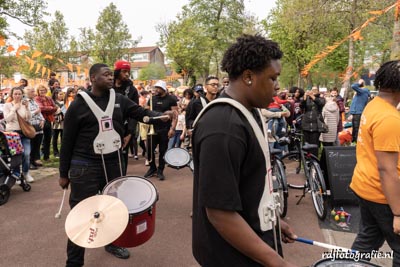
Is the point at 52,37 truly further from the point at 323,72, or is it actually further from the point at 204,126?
the point at 204,126

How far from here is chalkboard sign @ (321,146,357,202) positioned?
16.6ft

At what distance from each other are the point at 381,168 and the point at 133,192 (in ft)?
6.69

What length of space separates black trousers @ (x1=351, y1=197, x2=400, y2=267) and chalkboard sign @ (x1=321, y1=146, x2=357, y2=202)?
253 centimetres

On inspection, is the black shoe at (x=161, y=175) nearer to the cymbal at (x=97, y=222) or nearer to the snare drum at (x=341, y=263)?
the cymbal at (x=97, y=222)

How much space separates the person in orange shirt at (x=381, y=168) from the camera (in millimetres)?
2209

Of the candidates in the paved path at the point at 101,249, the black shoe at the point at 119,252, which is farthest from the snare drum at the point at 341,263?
the black shoe at the point at 119,252

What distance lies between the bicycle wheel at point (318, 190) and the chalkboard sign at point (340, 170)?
224 mm

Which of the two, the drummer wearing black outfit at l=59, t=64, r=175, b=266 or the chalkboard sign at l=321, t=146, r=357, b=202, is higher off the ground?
the drummer wearing black outfit at l=59, t=64, r=175, b=266

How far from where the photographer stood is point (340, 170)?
5.17 m

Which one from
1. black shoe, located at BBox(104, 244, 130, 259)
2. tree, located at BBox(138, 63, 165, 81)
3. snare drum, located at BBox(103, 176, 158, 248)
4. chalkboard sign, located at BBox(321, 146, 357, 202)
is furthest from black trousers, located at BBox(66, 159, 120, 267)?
tree, located at BBox(138, 63, 165, 81)

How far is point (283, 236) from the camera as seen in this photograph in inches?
73.3

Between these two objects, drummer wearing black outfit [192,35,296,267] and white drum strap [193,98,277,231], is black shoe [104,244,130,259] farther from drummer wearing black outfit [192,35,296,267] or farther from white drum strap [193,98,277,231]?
white drum strap [193,98,277,231]

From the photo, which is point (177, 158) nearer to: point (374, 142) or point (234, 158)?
point (374, 142)

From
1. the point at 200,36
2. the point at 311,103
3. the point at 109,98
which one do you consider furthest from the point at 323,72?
the point at 109,98
